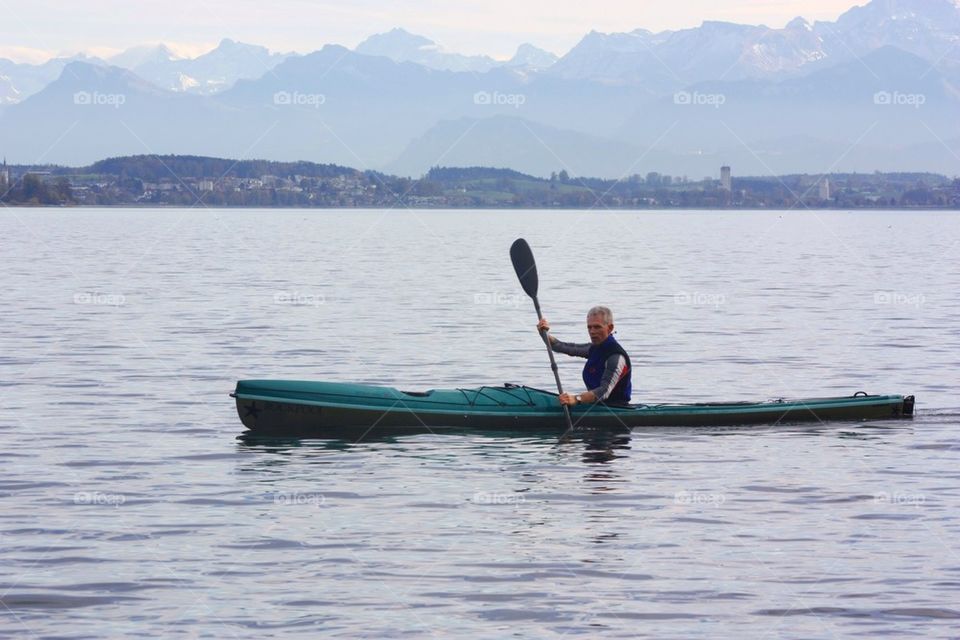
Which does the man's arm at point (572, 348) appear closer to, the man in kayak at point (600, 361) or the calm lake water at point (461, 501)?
the man in kayak at point (600, 361)

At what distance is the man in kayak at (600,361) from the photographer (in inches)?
681

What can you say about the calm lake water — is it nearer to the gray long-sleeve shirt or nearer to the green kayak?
the green kayak

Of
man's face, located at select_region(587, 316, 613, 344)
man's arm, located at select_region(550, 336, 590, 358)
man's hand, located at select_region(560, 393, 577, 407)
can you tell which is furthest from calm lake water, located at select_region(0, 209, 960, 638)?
man's face, located at select_region(587, 316, 613, 344)

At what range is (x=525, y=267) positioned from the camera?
802 inches

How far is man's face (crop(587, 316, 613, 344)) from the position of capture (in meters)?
17.2

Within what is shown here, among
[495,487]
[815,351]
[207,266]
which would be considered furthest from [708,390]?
[207,266]

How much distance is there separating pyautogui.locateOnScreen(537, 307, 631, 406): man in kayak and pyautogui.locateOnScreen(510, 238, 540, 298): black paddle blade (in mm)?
2360

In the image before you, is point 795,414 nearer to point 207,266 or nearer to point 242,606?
point 242,606

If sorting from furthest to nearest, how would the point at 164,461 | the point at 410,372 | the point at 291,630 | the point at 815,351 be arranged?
the point at 815,351 < the point at 410,372 < the point at 164,461 < the point at 291,630

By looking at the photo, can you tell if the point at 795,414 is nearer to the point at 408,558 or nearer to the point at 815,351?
the point at 408,558

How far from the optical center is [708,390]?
23797 millimetres

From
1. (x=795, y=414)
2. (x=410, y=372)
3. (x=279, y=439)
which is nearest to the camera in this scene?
(x=279, y=439)

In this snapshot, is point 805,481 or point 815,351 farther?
point 815,351

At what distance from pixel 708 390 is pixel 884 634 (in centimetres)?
1405
